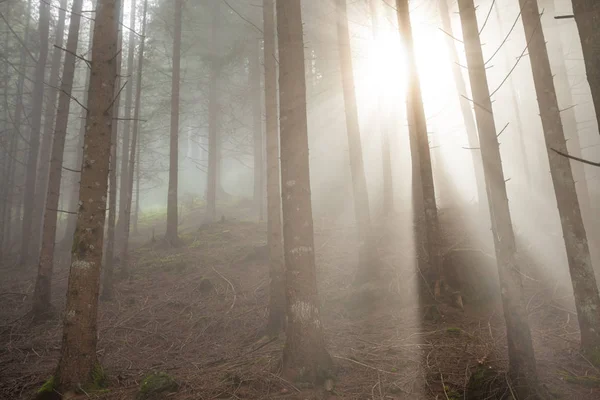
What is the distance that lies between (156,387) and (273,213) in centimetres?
416

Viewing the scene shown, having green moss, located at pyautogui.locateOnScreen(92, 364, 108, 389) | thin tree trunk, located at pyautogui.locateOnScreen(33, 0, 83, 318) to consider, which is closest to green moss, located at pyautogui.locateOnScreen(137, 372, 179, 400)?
green moss, located at pyautogui.locateOnScreen(92, 364, 108, 389)

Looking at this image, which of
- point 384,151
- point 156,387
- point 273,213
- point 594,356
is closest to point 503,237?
point 594,356

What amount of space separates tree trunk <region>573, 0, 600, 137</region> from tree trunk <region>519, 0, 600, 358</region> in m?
3.34

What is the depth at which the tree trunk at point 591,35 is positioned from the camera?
222 cm

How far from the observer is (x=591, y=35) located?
89.1 inches

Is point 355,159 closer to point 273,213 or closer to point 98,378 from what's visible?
point 273,213

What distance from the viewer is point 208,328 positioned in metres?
7.62

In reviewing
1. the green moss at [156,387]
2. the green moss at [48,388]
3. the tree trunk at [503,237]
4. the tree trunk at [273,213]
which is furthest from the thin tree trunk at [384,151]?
the green moss at [48,388]

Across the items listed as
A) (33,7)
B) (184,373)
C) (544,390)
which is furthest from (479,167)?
(33,7)

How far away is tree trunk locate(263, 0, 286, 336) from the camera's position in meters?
6.92

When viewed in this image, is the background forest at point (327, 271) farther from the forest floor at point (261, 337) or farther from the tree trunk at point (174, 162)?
the tree trunk at point (174, 162)

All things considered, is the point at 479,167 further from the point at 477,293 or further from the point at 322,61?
the point at 322,61

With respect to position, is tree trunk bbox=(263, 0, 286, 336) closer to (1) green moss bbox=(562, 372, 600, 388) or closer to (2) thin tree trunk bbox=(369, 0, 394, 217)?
(1) green moss bbox=(562, 372, 600, 388)

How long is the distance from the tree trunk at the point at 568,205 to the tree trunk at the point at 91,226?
7.15 metres
